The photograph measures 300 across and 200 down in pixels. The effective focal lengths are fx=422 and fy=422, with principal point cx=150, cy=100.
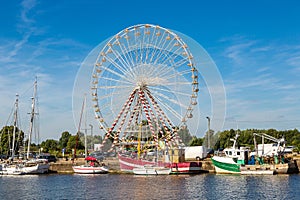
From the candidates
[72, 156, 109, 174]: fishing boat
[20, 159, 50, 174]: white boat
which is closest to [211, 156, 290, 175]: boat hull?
[72, 156, 109, 174]: fishing boat

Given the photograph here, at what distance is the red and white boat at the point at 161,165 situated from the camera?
2963 inches

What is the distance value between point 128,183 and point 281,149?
110 ft

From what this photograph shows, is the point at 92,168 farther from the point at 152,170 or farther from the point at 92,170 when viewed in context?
the point at 152,170

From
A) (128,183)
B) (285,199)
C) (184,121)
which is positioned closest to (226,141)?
(184,121)

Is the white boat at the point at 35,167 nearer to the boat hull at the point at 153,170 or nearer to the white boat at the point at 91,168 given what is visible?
the white boat at the point at 91,168

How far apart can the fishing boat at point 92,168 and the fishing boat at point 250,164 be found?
22.6 meters

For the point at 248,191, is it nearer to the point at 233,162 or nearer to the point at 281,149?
the point at 233,162

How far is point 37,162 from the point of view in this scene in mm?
89188

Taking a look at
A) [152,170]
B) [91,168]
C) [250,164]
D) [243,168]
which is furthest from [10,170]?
[250,164]

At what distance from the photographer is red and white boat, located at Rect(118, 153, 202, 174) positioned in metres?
75.2

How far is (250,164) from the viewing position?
7419 cm

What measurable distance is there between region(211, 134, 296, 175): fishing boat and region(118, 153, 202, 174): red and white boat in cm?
379

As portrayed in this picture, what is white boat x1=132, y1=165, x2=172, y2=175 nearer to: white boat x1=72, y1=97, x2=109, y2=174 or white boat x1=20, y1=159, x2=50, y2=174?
white boat x1=72, y1=97, x2=109, y2=174

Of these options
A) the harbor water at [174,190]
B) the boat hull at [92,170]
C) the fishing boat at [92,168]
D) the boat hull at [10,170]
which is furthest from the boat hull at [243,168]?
the boat hull at [10,170]
